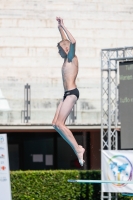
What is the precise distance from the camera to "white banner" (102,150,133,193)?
15805mm

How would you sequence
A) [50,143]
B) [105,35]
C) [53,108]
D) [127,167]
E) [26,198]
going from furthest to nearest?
[50,143]
[105,35]
[53,108]
[26,198]
[127,167]

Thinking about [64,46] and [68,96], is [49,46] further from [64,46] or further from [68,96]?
[68,96]

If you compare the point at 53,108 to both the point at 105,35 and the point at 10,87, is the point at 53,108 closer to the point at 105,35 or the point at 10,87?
the point at 10,87

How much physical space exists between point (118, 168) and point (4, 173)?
3.44 meters

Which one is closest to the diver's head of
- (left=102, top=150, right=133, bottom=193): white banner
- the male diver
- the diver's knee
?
the male diver

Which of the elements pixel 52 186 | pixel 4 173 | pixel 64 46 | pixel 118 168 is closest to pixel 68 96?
pixel 64 46

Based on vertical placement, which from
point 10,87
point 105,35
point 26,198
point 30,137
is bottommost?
point 26,198

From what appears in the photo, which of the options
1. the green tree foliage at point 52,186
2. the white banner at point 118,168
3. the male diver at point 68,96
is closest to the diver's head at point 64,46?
the male diver at point 68,96

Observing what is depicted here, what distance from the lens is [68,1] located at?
22.8m

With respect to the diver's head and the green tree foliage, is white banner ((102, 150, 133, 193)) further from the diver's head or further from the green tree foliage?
the diver's head

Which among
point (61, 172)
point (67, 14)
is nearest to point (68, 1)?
point (67, 14)

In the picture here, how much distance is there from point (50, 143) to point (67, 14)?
16.1 feet

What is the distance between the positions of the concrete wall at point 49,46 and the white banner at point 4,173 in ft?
20.6

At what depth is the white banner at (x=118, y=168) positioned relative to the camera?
1580 centimetres
